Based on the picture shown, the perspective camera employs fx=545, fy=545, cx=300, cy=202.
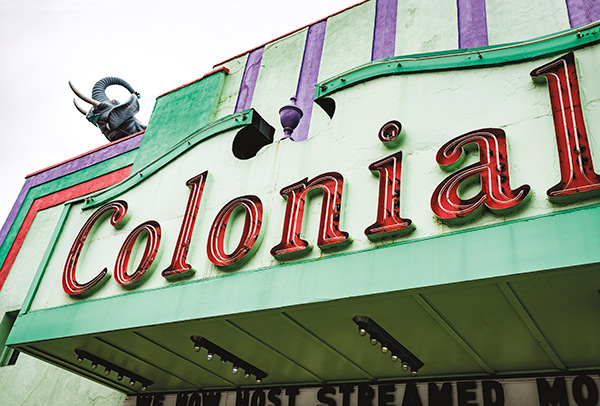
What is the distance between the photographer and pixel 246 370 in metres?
7.84

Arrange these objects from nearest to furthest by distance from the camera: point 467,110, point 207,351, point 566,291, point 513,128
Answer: point 566,291 < point 513,128 < point 467,110 < point 207,351

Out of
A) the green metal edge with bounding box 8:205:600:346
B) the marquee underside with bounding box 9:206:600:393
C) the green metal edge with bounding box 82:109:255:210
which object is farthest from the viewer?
the green metal edge with bounding box 82:109:255:210

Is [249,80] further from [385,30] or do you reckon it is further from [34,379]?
[34,379]

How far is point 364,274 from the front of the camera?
18.1 ft

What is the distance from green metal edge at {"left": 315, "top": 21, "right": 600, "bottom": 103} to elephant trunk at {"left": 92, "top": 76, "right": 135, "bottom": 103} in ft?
35.4

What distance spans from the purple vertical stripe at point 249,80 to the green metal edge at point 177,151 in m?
2.96

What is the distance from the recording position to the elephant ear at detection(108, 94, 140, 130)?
15.5m

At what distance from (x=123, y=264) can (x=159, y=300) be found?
127cm

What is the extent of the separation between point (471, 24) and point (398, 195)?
5.07m

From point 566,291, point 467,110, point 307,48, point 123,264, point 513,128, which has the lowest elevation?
point 566,291

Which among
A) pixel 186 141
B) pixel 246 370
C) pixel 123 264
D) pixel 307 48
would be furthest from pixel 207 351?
pixel 307 48

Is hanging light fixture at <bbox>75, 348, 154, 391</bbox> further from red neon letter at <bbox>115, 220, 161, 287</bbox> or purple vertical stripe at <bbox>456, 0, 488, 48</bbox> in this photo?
purple vertical stripe at <bbox>456, 0, 488, 48</bbox>

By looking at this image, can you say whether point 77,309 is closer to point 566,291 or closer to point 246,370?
point 246,370

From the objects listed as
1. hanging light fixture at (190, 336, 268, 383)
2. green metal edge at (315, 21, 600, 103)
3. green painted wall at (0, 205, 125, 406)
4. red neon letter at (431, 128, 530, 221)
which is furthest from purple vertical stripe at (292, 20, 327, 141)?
green painted wall at (0, 205, 125, 406)
